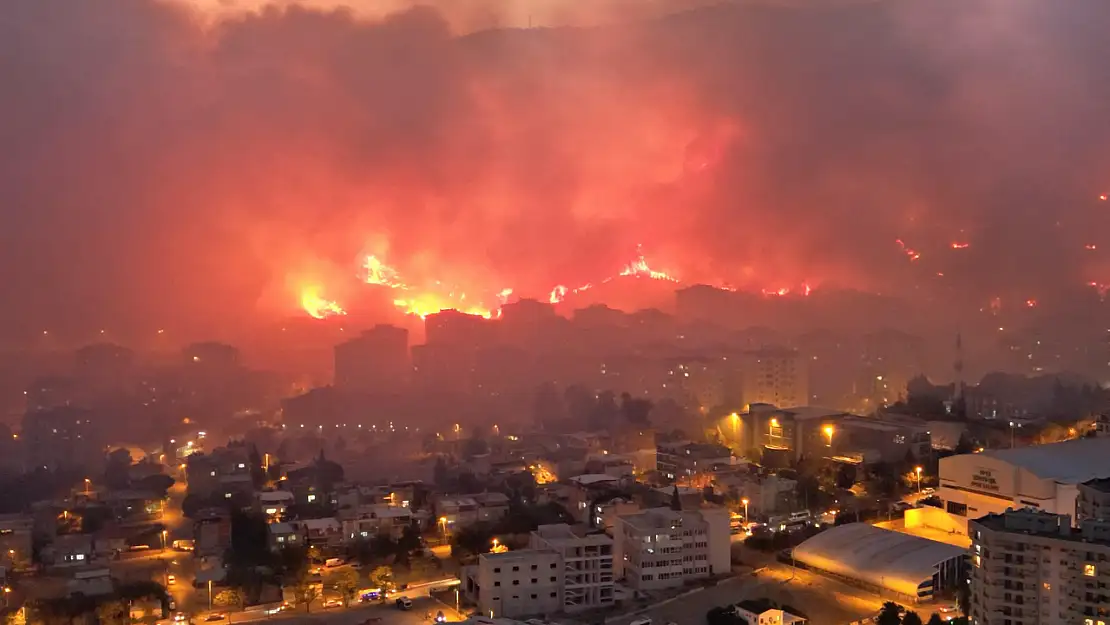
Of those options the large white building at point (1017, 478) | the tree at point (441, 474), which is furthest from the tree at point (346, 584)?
the large white building at point (1017, 478)

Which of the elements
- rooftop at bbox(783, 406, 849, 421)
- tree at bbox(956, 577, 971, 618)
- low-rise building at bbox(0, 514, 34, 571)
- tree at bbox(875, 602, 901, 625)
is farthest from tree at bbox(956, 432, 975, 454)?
low-rise building at bbox(0, 514, 34, 571)

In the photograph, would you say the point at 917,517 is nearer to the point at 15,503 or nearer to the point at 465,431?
the point at 465,431

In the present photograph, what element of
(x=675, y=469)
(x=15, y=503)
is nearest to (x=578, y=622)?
(x=675, y=469)

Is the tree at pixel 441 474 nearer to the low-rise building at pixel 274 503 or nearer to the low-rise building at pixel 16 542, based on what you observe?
the low-rise building at pixel 274 503

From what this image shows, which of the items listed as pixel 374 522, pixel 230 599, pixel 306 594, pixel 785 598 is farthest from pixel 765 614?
pixel 230 599

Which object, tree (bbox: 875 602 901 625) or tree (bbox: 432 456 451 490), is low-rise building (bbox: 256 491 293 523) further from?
tree (bbox: 875 602 901 625)

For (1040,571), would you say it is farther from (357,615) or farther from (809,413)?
(809,413)
